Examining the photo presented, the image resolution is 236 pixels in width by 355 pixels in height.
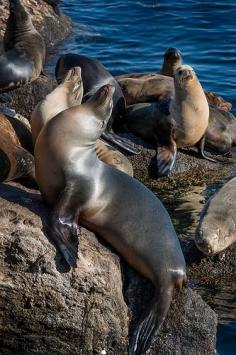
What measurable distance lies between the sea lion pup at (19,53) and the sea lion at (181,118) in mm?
1444

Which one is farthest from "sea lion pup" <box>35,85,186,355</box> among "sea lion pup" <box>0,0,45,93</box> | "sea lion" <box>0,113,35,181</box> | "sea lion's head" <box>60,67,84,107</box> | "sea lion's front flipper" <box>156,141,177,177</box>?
"sea lion pup" <box>0,0,45,93</box>

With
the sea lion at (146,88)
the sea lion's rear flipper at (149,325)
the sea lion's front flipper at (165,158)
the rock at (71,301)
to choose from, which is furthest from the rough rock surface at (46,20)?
the sea lion's rear flipper at (149,325)

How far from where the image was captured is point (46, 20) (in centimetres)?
1655

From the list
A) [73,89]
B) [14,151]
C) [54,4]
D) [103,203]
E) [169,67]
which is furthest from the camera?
[54,4]

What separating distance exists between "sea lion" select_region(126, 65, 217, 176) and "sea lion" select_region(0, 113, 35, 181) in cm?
265

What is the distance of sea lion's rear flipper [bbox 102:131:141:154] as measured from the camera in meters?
10.3

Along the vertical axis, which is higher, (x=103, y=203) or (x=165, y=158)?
(x=103, y=203)

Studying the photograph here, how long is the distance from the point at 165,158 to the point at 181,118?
715mm

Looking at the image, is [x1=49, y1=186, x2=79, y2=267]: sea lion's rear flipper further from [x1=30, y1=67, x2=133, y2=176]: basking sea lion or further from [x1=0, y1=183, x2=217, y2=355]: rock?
[x1=30, y1=67, x2=133, y2=176]: basking sea lion

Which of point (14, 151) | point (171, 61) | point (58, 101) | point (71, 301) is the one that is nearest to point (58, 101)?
point (58, 101)

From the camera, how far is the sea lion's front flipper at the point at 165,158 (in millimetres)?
10188

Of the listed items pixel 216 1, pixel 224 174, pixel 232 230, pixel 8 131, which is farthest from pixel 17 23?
pixel 216 1

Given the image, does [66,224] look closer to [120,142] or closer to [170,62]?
[120,142]

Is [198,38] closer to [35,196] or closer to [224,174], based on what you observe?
[224,174]
